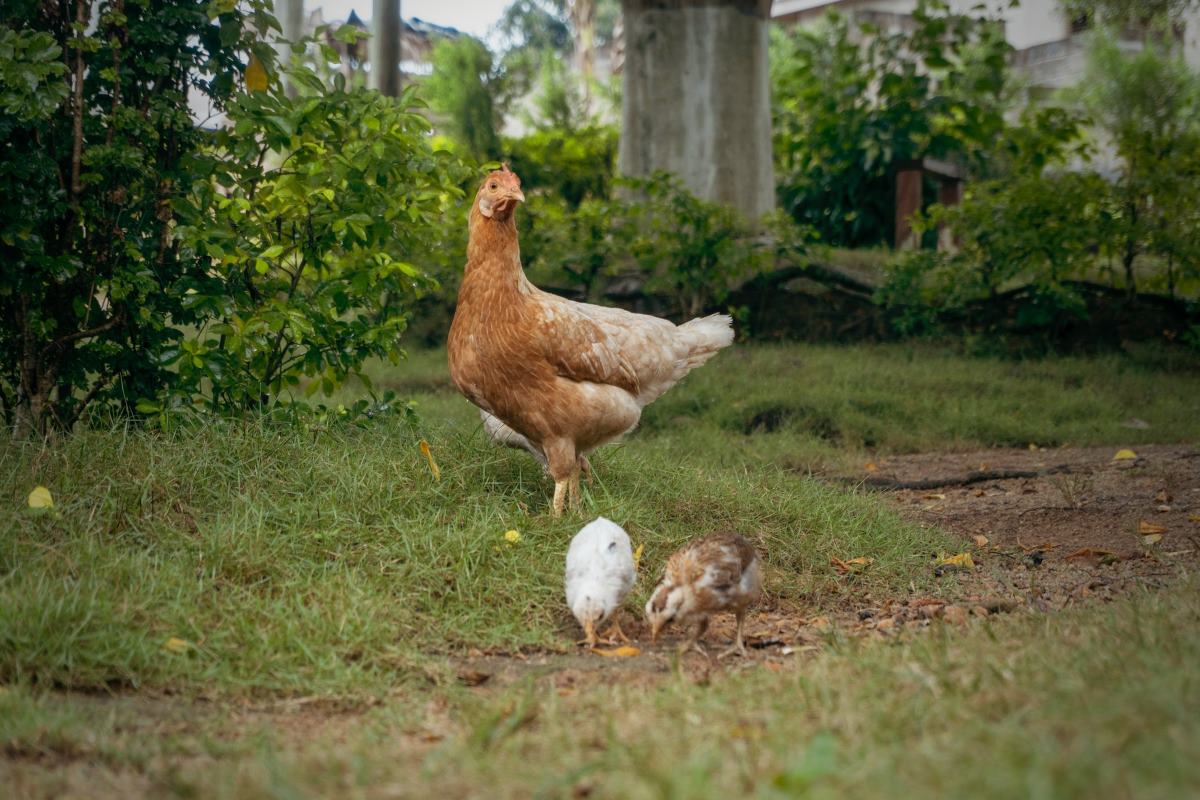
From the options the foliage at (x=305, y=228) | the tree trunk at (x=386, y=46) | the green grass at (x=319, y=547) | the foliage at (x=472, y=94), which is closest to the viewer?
the green grass at (x=319, y=547)

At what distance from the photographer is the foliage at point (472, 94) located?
54.2 ft

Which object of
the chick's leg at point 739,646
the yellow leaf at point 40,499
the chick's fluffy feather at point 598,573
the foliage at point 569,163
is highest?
the foliage at point 569,163

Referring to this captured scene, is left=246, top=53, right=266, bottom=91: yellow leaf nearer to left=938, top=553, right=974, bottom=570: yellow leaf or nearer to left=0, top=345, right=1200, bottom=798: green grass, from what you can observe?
left=0, top=345, right=1200, bottom=798: green grass

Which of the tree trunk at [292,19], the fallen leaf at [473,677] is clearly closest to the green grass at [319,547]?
the fallen leaf at [473,677]

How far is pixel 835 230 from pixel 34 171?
32.0 feet

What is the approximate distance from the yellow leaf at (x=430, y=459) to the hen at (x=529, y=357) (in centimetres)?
31

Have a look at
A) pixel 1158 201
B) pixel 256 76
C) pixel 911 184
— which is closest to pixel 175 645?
pixel 256 76

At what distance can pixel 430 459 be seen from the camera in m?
4.89

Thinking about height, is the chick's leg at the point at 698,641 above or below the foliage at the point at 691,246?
below

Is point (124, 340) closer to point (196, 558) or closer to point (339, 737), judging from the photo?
point (196, 558)

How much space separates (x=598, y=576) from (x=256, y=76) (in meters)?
3.12

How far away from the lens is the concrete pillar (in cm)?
1112

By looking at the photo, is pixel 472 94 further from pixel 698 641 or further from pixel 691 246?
pixel 698 641

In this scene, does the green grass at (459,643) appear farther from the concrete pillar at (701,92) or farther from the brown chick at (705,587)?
the concrete pillar at (701,92)
